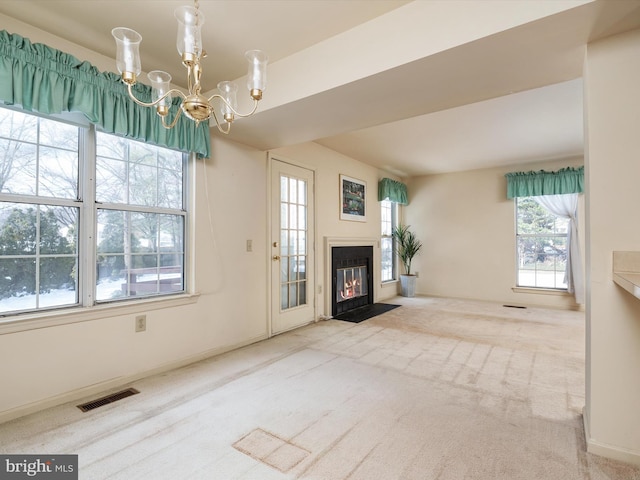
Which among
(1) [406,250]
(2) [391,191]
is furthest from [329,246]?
(1) [406,250]

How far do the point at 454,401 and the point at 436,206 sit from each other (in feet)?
15.9

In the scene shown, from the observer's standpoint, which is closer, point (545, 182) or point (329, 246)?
point (329, 246)

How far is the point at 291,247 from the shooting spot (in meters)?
4.13

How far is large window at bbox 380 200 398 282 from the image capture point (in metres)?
6.31

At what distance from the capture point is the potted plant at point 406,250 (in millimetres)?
6371

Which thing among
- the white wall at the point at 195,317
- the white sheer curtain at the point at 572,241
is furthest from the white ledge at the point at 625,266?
the white sheer curtain at the point at 572,241

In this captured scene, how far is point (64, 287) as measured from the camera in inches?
88.4

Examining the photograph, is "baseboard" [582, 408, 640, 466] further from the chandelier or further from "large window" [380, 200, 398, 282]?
"large window" [380, 200, 398, 282]

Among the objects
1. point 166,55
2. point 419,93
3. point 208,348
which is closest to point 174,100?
point 166,55

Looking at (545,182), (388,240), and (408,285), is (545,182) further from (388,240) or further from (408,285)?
(408,285)

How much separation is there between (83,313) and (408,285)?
537 centimetres

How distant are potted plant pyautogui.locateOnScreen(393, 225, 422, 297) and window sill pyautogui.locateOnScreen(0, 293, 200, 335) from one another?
178 inches

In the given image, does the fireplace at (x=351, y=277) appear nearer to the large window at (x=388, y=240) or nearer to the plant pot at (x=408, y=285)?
the large window at (x=388, y=240)

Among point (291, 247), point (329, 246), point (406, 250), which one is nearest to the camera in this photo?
point (291, 247)
